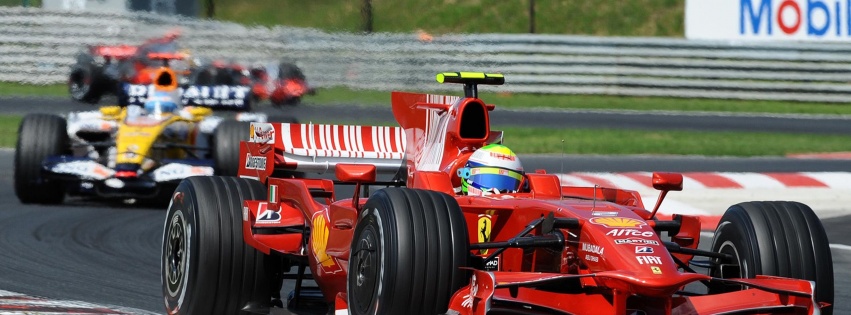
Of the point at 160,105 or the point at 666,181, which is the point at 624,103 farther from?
the point at 666,181

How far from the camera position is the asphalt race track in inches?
346

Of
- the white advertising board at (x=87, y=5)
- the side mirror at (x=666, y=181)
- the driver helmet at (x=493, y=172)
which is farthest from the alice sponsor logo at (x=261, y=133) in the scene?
the white advertising board at (x=87, y=5)

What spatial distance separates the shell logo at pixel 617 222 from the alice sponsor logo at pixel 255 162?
2686mm

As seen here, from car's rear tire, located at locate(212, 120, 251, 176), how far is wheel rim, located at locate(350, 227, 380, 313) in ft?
24.0

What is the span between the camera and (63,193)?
13383 millimetres

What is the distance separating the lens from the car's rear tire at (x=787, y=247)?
616 cm

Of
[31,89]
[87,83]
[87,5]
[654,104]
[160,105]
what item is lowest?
[654,104]

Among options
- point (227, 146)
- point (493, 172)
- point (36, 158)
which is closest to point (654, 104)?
point (227, 146)

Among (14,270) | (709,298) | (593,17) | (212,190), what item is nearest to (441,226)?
(709,298)

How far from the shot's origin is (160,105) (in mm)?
14500

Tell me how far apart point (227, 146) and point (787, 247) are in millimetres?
8027

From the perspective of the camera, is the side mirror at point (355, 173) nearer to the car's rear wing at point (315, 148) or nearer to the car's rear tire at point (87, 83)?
the car's rear wing at point (315, 148)

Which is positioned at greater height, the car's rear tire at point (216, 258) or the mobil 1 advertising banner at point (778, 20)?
the mobil 1 advertising banner at point (778, 20)

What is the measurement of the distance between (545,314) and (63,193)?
8.54 m
